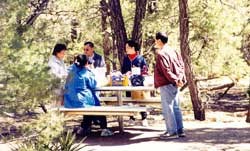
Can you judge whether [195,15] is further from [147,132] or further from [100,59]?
[147,132]

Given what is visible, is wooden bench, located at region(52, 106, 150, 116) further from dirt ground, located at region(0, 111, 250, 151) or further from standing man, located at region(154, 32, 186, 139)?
dirt ground, located at region(0, 111, 250, 151)

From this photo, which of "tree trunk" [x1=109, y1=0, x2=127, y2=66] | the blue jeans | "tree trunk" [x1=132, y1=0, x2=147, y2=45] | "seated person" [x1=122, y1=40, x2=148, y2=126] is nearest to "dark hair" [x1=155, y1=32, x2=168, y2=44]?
the blue jeans

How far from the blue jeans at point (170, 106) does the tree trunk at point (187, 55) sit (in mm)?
2898

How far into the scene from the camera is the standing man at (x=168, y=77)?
8.16 m

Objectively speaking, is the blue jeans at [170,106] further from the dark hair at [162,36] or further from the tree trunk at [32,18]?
the tree trunk at [32,18]

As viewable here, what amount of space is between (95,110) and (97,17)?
22.4 feet

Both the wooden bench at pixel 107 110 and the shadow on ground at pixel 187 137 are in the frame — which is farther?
the shadow on ground at pixel 187 137

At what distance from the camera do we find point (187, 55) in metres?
11.2

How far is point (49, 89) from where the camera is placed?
17.8 feet

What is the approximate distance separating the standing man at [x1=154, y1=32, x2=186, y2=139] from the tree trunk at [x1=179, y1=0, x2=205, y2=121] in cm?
282

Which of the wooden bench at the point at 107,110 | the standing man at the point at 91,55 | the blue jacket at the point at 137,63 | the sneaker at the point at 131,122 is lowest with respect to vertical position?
the sneaker at the point at 131,122

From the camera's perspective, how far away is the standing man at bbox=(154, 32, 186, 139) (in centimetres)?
816

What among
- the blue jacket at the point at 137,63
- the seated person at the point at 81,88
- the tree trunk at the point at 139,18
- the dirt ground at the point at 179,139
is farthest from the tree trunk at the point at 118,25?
the seated person at the point at 81,88

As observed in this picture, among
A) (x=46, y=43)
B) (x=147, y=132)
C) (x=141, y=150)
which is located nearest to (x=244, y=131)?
(x=147, y=132)
